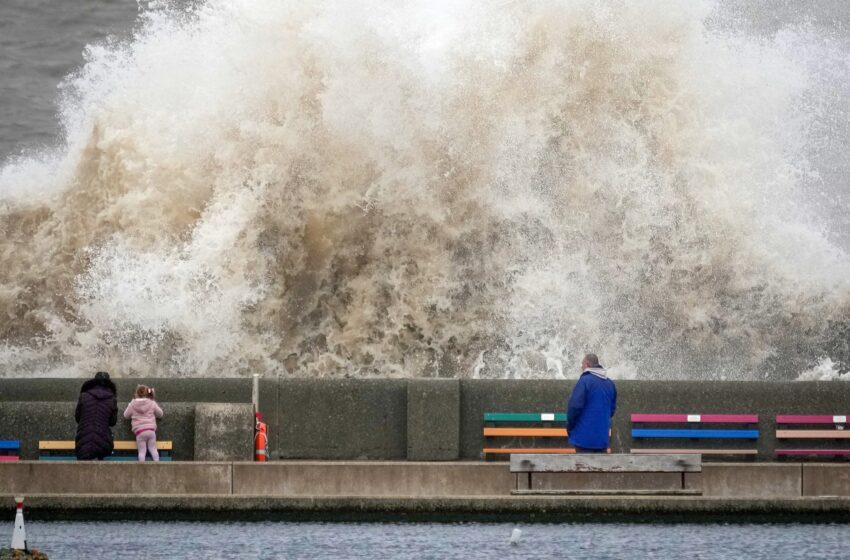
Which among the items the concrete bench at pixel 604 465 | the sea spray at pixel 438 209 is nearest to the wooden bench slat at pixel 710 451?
the concrete bench at pixel 604 465

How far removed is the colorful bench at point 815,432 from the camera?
13719 millimetres

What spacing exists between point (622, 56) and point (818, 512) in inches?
455

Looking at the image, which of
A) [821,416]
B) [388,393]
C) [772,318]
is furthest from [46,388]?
[772,318]

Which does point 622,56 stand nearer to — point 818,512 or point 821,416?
point 821,416

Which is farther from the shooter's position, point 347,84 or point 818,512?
point 347,84

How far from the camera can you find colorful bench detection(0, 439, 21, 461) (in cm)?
1344

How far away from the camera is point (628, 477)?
11.4 meters

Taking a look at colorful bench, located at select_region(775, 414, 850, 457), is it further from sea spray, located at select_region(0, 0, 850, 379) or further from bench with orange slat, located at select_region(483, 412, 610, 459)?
sea spray, located at select_region(0, 0, 850, 379)

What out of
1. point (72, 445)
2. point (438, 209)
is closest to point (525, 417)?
point (72, 445)

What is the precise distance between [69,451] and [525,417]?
428 centimetres

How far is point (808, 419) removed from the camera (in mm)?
13742

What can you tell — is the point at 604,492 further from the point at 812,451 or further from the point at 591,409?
the point at 812,451

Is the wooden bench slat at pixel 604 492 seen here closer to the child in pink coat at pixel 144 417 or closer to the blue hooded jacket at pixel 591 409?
the blue hooded jacket at pixel 591 409

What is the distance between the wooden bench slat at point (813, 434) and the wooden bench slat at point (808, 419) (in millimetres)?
86
